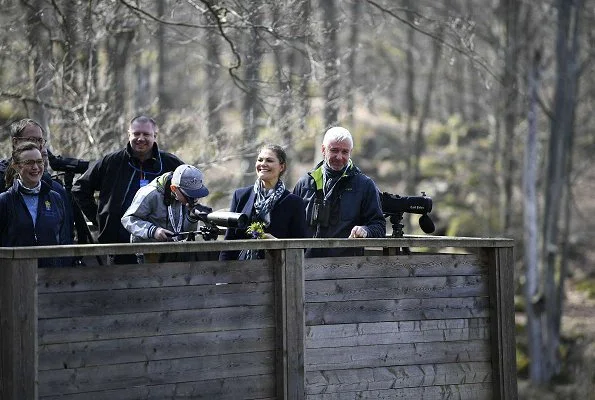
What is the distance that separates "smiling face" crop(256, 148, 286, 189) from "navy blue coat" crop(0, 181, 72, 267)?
1.49 meters

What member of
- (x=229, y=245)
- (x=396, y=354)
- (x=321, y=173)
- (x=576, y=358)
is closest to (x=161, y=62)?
(x=576, y=358)

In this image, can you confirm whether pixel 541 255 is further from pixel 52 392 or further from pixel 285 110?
pixel 52 392

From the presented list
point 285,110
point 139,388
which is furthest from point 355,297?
point 285,110

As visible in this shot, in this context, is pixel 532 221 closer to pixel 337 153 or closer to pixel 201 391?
pixel 337 153

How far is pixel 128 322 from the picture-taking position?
23.2 feet

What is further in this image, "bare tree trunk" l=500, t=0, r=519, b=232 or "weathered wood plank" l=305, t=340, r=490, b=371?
"bare tree trunk" l=500, t=0, r=519, b=232

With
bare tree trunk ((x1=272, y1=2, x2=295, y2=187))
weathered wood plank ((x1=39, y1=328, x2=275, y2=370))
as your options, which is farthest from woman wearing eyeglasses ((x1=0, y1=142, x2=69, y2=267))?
bare tree trunk ((x1=272, y1=2, x2=295, y2=187))

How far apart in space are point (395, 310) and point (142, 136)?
7.54 ft

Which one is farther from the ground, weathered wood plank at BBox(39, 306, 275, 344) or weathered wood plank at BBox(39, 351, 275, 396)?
weathered wood plank at BBox(39, 306, 275, 344)

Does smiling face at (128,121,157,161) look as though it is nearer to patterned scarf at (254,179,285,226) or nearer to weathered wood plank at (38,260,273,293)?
patterned scarf at (254,179,285,226)

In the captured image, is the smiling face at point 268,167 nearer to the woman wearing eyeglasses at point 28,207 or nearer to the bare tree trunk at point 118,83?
the woman wearing eyeglasses at point 28,207

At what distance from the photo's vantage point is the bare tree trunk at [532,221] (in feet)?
73.3

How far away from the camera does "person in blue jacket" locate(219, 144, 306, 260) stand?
794 centimetres

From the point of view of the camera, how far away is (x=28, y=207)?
23.6ft
